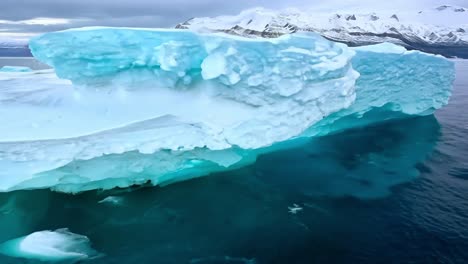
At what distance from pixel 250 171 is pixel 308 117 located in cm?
240

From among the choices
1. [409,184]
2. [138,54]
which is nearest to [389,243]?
[409,184]

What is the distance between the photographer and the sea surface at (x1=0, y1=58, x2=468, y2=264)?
655 centimetres

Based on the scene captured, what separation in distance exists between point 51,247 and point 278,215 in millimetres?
4711

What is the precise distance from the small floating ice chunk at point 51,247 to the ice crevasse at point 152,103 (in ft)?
3.90

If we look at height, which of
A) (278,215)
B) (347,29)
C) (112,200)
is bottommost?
(278,215)

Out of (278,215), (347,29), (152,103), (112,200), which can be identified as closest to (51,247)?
(112,200)

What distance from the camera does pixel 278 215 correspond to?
7887mm

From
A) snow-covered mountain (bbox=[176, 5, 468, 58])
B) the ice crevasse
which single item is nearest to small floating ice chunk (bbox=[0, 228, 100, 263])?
the ice crevasse

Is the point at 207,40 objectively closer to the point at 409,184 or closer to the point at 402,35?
the point at 409,184

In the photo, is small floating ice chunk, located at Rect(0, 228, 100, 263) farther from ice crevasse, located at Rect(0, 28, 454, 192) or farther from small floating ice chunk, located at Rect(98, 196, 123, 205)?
small floating ice chunk, located at Rect(98, 196, 123, 205)

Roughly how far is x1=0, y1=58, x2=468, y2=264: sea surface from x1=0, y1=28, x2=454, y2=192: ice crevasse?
2.42 ft

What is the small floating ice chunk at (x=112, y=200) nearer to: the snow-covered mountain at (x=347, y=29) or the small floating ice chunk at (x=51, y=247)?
the small floating ice chunk at (x=51, y=247)

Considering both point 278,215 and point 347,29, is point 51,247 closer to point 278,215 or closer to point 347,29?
point 278,215

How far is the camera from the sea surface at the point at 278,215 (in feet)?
21.5
